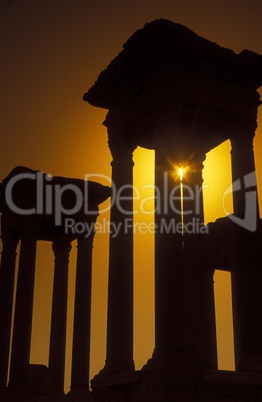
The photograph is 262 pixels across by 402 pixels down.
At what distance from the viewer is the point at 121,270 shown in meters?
34.3

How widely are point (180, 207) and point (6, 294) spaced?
1223 inches

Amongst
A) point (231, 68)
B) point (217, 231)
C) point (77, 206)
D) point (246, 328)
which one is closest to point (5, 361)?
point (77, 206)

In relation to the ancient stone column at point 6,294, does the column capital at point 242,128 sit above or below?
above

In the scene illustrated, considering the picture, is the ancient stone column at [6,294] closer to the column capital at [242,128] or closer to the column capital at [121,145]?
the column capital at [121,145]

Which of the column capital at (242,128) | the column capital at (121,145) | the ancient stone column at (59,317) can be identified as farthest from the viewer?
the ancient stone column at (59,317)

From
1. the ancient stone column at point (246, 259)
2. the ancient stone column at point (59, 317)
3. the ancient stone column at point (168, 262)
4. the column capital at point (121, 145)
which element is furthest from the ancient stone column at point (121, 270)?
the ancient stone column at point (59, 317)

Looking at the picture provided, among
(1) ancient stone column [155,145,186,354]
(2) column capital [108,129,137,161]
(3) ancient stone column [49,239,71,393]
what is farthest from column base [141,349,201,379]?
(3) ancient stone column [49,239,71,393]

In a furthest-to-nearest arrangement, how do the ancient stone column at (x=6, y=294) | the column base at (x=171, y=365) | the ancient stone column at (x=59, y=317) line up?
the ancient stone column at (x=59, y=317)
the ancient stone column at (x=6, y=294)
the column base at (x=171, y=365)

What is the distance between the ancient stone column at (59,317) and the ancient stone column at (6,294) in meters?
4.95

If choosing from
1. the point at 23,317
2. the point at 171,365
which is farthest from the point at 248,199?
the point at 23,317

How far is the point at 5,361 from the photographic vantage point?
54.5m

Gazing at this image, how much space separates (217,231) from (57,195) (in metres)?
15.8

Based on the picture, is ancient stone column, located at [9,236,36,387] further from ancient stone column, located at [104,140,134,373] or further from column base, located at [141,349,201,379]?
column base, located at [141,349,201,379]

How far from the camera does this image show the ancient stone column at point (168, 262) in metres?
28.5
